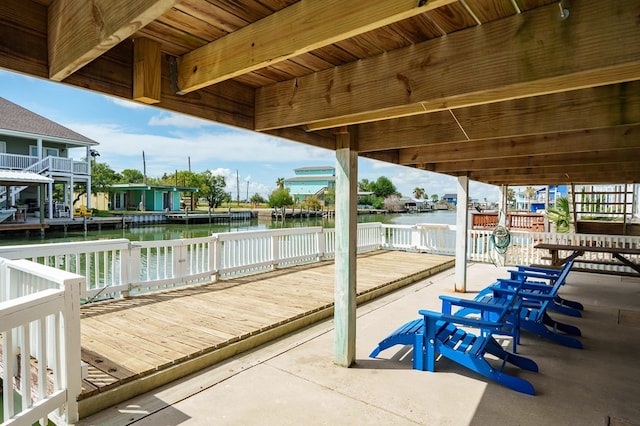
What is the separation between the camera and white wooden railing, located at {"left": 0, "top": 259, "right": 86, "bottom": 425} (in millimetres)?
2117

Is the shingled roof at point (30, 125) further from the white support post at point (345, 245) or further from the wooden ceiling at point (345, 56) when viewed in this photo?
the wooden ceiling at point (345, 56)

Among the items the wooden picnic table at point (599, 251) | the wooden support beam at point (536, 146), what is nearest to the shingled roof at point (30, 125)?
the wooden support beam at point (536, 146)

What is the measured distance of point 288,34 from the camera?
1.47 m

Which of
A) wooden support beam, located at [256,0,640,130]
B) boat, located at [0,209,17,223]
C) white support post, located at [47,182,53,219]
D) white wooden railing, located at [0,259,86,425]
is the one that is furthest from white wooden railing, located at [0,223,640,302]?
white support post, located at [47,182,53,219]

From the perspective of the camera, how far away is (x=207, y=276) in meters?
6.12

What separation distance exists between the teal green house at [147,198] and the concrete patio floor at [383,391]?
3317 cm

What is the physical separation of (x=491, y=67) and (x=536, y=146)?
7.31 ft

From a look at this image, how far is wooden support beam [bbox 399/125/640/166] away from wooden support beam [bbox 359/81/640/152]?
3.28 feet

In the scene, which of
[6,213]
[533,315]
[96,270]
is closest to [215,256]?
[96,270]

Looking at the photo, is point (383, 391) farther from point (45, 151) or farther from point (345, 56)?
point (45, 151)

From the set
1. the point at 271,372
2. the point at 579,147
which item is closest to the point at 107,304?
the point at 271,372

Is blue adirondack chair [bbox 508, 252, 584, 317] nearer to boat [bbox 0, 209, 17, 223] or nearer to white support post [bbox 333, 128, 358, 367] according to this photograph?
white support post [bbox 333, 128, 358, 367]

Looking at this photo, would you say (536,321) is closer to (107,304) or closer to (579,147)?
(579,147)

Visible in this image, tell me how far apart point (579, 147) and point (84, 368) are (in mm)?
4411
